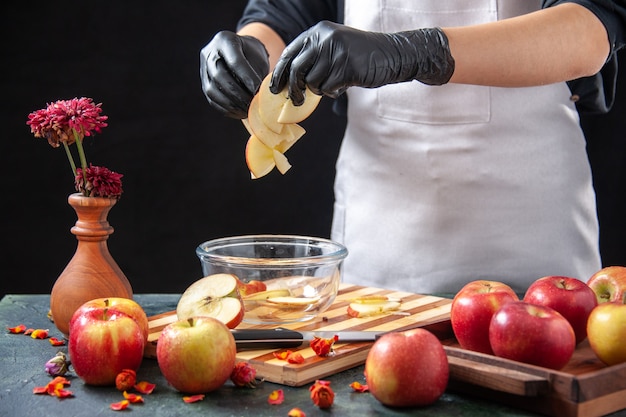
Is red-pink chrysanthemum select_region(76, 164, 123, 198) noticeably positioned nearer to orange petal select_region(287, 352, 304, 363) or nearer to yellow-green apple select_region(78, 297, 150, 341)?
yellow-green apple select_region(78, 297, 150, 341)

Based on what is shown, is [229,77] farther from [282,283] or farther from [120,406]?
[120,406]

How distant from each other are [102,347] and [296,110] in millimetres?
603

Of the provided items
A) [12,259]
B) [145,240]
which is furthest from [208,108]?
[12,259]

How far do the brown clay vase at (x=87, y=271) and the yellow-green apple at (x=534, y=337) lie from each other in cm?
67

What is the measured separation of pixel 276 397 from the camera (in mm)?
1174

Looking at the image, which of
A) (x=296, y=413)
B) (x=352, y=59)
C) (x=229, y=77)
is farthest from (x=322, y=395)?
(x=229, y=77)

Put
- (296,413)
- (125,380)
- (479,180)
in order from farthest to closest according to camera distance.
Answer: (479,180)
(125,380)
(296,413)

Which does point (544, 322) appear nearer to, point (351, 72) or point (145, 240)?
point (351, 72)

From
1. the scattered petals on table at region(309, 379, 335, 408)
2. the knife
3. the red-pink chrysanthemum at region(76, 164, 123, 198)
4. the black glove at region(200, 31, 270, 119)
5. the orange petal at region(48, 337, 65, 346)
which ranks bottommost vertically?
the orange petal at region(48, 337, 65, 346)

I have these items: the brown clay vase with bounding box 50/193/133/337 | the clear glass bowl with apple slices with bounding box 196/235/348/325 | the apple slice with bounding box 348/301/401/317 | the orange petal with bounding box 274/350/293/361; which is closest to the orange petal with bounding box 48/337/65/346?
the brown clay vase with bounding box 50/193/133/337

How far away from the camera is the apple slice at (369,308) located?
62.4 inches

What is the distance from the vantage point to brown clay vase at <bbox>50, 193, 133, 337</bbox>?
4.77 ft

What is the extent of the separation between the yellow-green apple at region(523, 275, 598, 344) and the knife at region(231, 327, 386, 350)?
0.25 meters

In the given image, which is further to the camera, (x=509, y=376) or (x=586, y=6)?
(x=586, y=6)
